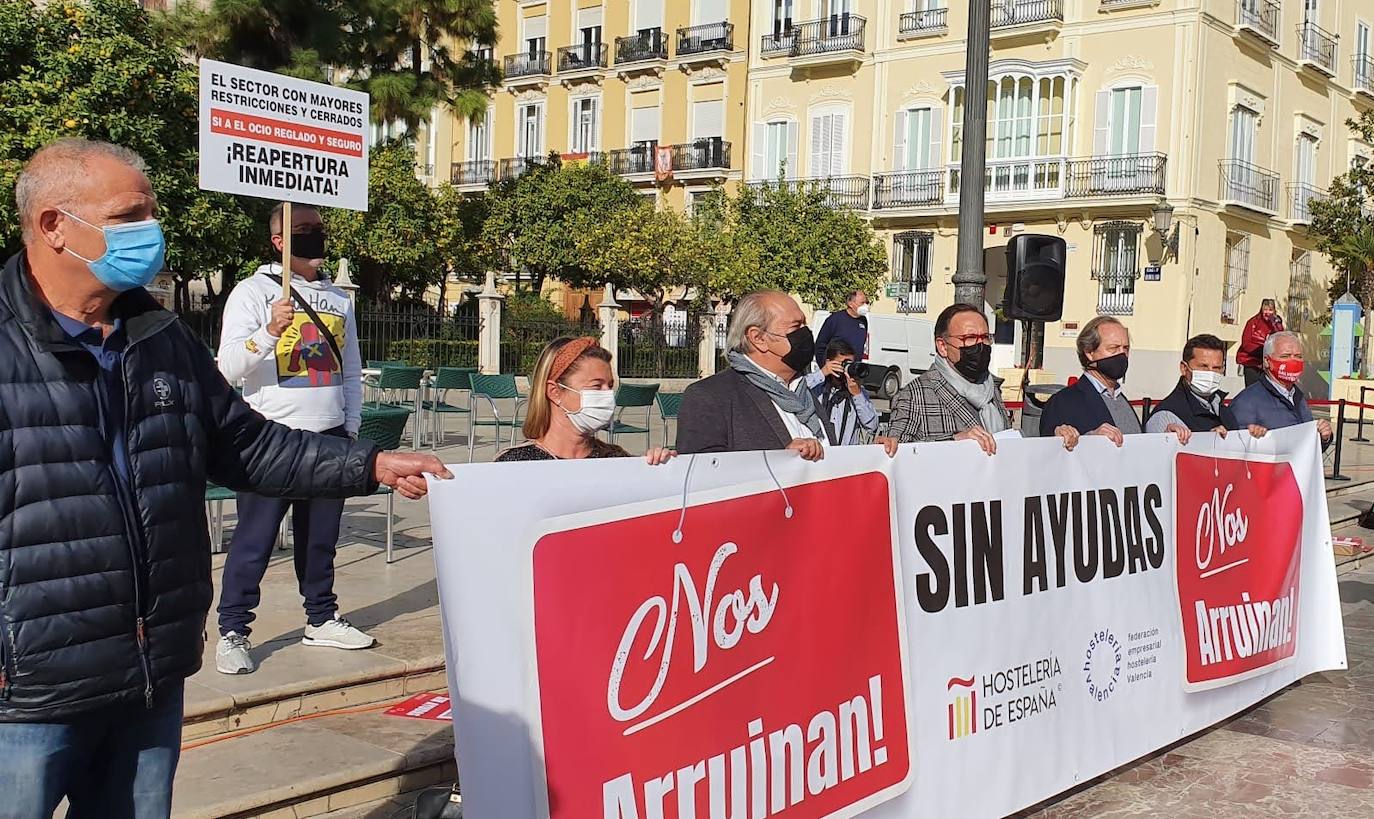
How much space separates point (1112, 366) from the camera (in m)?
5.75

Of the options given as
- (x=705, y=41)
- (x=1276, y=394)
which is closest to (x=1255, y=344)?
(x=1276, y=394)

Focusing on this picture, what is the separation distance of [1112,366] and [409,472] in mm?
3872

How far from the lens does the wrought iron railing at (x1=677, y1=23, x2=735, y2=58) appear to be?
41094 mm

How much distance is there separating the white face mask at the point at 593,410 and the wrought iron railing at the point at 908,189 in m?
33.3

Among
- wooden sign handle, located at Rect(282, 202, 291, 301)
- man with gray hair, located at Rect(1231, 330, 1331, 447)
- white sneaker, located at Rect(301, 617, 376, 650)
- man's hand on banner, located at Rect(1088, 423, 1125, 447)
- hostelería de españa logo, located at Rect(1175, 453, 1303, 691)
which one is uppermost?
wooden sign handle, located at Rect(282, 202, 291, 301)

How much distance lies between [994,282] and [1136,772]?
3352 centimetres

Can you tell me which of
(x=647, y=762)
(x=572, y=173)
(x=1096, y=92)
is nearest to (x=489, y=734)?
(x=647, y=762)

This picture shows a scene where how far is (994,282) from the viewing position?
37.3 meters

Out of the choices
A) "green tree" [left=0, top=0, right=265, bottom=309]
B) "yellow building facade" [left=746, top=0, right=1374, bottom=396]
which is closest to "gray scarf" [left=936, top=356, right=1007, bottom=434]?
"green tree" [left=0, top=0, right=265, bottom=309]

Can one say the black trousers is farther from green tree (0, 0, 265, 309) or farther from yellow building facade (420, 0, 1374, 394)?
yellow building facade (420, 0, 1374, 394)

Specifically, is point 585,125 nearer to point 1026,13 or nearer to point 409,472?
point 1026,13

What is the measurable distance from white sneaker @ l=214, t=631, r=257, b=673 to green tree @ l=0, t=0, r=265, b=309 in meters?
17.4

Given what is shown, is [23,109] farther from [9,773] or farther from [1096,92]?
[1096,92]

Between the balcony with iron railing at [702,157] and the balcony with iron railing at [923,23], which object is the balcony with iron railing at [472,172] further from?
the balcony with iron railing at [923,23]
